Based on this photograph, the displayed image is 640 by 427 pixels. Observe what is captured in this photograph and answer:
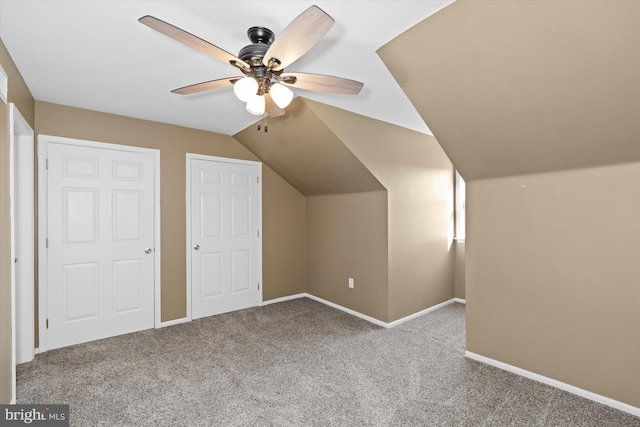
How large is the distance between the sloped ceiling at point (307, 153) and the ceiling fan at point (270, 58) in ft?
3.57

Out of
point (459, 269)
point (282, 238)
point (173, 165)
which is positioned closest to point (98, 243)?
point (173, 165)

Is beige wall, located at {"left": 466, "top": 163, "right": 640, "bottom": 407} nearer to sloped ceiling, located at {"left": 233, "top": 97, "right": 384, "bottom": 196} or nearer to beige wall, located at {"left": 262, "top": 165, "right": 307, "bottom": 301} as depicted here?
sloped ceiling, located at {"left": 233, "top": 97, "right": 384, "bottom": 196}

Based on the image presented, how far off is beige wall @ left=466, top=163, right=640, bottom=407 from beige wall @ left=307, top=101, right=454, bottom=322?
0.92 m

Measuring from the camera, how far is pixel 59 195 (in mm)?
2955

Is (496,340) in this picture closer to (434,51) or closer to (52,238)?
(434,51)

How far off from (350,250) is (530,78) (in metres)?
2.64

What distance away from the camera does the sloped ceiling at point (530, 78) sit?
143 cm

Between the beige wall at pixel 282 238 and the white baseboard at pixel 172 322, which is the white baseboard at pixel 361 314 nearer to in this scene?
the beige wall at pixel 282 238

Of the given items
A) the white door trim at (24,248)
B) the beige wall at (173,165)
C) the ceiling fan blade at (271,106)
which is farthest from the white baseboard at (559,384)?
the white door trim at (24,248)

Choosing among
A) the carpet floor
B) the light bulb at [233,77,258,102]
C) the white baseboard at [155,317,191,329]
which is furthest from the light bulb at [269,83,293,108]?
the white baseboard at [155,317,191,329]

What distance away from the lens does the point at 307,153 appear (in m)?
3.56

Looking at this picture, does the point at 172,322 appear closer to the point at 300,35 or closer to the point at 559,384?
the point at 300,35

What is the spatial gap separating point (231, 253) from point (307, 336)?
1527mm

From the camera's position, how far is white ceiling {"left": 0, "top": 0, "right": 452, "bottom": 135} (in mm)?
1606
